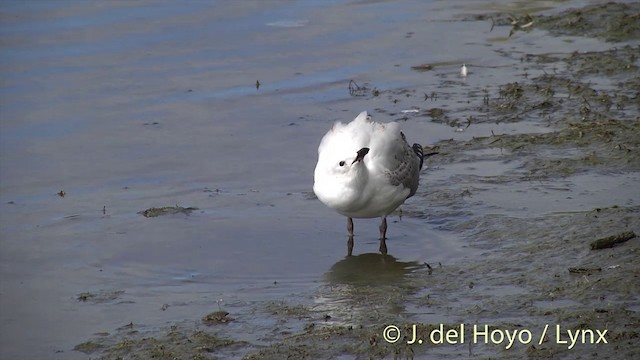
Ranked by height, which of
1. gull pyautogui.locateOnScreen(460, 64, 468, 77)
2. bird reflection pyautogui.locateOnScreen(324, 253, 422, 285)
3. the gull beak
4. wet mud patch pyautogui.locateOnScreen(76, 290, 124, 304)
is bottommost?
bird reflection pyautogui.locateOnScreen(324, 253, 422, 285)

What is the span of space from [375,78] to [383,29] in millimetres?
2053

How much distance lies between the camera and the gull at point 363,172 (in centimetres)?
805

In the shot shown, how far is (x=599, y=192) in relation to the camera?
28.5 feet

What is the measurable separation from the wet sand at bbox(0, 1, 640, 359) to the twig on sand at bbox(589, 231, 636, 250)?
0.06 m

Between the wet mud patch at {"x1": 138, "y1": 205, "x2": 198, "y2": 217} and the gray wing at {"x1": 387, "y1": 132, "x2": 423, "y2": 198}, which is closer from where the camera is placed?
the gray wing at {"x1": 387, "y1": 132, "x2": 423, "y2": 198}

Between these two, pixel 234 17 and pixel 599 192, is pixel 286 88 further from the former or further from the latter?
pixel 599 192

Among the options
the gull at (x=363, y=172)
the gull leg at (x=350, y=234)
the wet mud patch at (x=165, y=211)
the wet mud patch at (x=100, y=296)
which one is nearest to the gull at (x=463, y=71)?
the gull at (x=363, y=172)

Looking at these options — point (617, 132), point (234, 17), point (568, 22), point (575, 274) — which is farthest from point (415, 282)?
point (234, 17)

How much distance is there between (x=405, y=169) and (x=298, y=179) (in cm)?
149

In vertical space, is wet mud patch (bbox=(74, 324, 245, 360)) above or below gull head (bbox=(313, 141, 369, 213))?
below

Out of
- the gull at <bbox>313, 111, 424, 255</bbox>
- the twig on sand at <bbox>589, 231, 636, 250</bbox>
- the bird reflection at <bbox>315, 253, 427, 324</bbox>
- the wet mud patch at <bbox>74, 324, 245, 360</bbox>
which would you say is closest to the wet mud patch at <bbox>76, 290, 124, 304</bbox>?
the wet mud patch at <bbox>74, 324, 245, 360</bbox>

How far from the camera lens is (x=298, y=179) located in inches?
381

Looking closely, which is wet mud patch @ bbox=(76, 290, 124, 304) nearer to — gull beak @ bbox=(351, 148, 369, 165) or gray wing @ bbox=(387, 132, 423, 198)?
gull beak @ bbox=(351, 148, 369, 165)

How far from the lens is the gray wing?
8.31 metres
